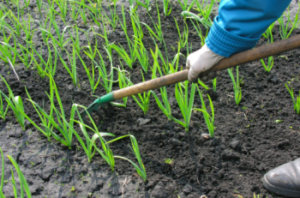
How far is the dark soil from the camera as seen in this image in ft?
4.91

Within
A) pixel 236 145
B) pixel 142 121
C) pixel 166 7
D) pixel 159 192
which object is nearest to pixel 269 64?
pixel 236 145

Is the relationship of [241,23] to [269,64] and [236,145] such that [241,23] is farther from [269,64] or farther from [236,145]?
[269,64]

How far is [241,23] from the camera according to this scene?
1236 millimetres

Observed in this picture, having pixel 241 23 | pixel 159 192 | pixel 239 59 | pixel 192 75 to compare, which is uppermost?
pixel 241 23

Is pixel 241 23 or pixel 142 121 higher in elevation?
pixel 241 23

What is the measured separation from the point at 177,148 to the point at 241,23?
83 cm

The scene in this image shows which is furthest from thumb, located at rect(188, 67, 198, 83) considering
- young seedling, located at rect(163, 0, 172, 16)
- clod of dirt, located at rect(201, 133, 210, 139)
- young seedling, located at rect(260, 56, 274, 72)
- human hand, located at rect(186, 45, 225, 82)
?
young seedling, located at rect(163, 0, 172, 16)

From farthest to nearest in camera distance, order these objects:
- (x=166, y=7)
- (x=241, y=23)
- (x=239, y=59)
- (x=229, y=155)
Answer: (x=166, y=7), (x=229, y=155), (x=239, y=59), (x=241, y=23)

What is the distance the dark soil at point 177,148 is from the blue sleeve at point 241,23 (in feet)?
2.05

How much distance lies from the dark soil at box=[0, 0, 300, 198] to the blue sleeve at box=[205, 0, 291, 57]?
62 centimetres

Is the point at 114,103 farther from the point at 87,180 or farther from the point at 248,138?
the point at 248,138

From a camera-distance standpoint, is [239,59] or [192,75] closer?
A: [239,59]

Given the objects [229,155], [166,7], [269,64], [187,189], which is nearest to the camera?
[187,189]

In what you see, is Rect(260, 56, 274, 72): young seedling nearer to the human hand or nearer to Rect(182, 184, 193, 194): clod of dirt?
the human hand
